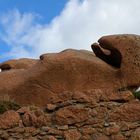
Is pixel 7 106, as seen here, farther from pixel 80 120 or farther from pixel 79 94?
pixel 80 120

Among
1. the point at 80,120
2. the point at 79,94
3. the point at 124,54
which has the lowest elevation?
the point at 80,120

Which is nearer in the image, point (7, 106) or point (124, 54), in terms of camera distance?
point (7, 106)

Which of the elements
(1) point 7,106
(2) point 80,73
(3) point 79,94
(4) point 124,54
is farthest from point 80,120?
(4) point 124,54

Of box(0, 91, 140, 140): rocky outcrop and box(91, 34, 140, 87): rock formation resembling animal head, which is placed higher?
box(91, 34, 140, 87): rock formation resembling animal head

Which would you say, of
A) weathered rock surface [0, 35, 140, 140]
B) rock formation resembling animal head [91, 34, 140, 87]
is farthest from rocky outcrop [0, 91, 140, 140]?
rock formation resembling animal head [91, 34, 140, 87]

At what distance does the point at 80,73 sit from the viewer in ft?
37.7

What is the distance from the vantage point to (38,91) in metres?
11.6

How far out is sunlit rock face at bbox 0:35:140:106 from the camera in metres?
11.4

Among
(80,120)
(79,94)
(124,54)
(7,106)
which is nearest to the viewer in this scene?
(80,120)

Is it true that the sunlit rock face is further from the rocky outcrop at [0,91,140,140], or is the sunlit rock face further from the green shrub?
the rocky outcrop at [0,91,140,140]

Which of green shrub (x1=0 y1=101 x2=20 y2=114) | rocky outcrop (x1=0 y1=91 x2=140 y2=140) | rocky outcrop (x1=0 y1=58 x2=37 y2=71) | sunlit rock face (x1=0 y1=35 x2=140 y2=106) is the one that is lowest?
rocky outcrop (x1=0 y1=91 x2=140 y2=140)

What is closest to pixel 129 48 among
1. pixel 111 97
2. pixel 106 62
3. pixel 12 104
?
pixel 106 62

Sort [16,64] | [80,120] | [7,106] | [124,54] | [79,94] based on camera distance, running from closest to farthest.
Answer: [80,120], [79,94], [7,106], [124,54], [16,64]

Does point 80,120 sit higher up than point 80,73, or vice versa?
point 80,73
